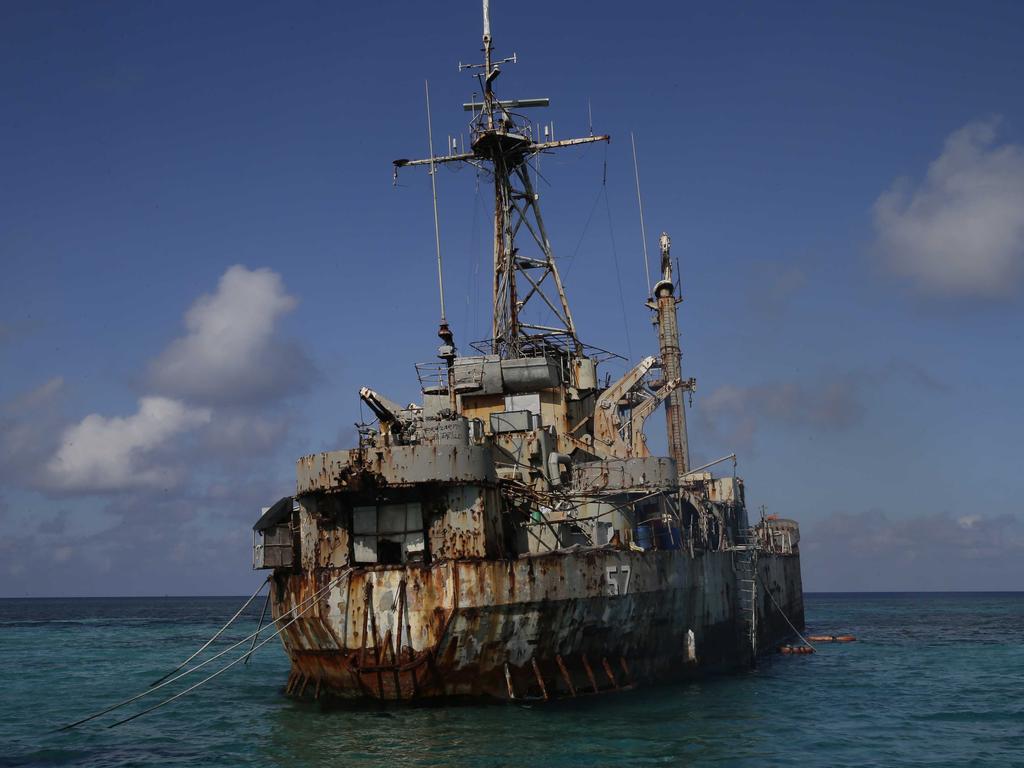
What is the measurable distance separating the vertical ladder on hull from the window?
A: 16.0 meters

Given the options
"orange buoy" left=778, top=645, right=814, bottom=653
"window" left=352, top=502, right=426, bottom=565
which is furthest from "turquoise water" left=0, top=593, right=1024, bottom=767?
"orange buoy" left=778, top=645, right=814, bottom=653

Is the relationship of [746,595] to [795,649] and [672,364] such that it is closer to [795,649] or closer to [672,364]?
[795,649]

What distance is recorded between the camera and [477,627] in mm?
20953

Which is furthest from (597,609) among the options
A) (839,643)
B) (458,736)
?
(839,643)

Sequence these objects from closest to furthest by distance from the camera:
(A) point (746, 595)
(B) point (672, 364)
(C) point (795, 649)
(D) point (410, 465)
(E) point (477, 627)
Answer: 1. (E) point (477, 627)
2. (D) point (410, 465)
3. (A) point (746, 595)
4. (C) point (795, 649)
5. (B) point (672, 364)

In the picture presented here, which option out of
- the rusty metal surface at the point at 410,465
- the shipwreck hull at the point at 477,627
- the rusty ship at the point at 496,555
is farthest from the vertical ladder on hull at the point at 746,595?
the rusty metal surface at the point at 410,465

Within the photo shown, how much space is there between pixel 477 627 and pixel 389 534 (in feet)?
11.4

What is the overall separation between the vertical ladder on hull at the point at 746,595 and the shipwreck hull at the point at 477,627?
1029 centimetres

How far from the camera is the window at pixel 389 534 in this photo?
22578 mm

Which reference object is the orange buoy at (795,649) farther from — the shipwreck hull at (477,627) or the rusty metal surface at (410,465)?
the rusty metal surface at (410,465)

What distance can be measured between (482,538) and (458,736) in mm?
4669

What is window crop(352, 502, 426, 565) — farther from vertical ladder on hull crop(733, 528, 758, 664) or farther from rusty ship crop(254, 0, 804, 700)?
vertical ladder on hull crop(733, 528, 758, 664)

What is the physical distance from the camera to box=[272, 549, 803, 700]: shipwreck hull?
68.8 feet

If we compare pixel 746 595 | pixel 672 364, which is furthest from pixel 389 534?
pixel 672 364
